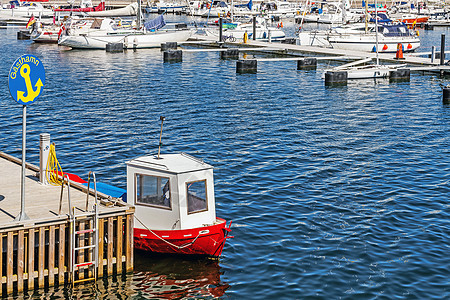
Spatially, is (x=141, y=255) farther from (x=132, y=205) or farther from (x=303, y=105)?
(x=303, y=105)

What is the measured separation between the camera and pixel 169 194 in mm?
20281

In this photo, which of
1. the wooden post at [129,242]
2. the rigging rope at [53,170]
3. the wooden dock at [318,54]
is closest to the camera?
the wooden post at [129,242]

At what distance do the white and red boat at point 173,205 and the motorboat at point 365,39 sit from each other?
5732cm

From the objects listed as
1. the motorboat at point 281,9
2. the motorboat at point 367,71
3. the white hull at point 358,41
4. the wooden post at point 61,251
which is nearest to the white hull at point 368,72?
the motorboat at point 367,71

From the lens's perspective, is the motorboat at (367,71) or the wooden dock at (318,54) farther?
the wooden dock at (318,54)

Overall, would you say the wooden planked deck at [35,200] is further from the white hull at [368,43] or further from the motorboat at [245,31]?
the motorboat at [245,31]

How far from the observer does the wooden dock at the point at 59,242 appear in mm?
17922

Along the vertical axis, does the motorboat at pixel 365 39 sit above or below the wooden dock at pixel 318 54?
above

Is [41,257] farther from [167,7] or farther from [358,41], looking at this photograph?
[167,7]

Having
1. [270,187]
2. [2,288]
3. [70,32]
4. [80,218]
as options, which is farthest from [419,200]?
[70,32]

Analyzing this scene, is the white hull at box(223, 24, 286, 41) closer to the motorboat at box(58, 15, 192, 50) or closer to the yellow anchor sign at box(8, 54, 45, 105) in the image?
the motorboat at box(58, 15, 192, 50)

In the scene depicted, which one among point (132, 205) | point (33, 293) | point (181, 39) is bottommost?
point (33, 293)

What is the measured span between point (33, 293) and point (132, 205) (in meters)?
3.72

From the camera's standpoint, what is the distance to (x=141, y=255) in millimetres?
21469
